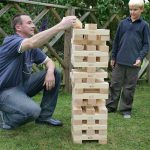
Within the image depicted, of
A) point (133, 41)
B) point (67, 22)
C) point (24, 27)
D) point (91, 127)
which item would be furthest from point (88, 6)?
point (91, 127)

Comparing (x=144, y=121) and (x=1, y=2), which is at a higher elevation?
(x=1, y=2)

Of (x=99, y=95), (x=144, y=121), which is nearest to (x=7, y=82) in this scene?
(x=99, y=95)

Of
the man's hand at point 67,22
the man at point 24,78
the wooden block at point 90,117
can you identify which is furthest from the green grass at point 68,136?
the man's hand at point 67,22

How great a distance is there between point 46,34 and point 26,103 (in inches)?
36.9

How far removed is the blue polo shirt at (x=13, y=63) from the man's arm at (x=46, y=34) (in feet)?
0.38

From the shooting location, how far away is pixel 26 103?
563cm

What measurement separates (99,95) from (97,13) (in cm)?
415

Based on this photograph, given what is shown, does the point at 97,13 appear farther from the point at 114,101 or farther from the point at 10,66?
the point at 10,66

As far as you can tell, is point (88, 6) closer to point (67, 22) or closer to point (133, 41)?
point (133, 41)

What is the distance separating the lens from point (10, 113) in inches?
227

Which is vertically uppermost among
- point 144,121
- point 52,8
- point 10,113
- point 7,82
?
point 52,8

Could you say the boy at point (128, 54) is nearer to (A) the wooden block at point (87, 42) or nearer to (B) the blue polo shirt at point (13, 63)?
(A) the wooden block at point (87, 42)

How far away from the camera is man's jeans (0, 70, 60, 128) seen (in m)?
5.62

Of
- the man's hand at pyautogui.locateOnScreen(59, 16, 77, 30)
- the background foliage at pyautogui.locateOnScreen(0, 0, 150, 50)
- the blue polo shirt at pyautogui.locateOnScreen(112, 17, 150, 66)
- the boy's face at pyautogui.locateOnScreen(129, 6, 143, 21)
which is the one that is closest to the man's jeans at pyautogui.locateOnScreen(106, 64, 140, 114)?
the blue polo shirt at pyautogui.locateOnScreen(112, 17, 150, 66)
